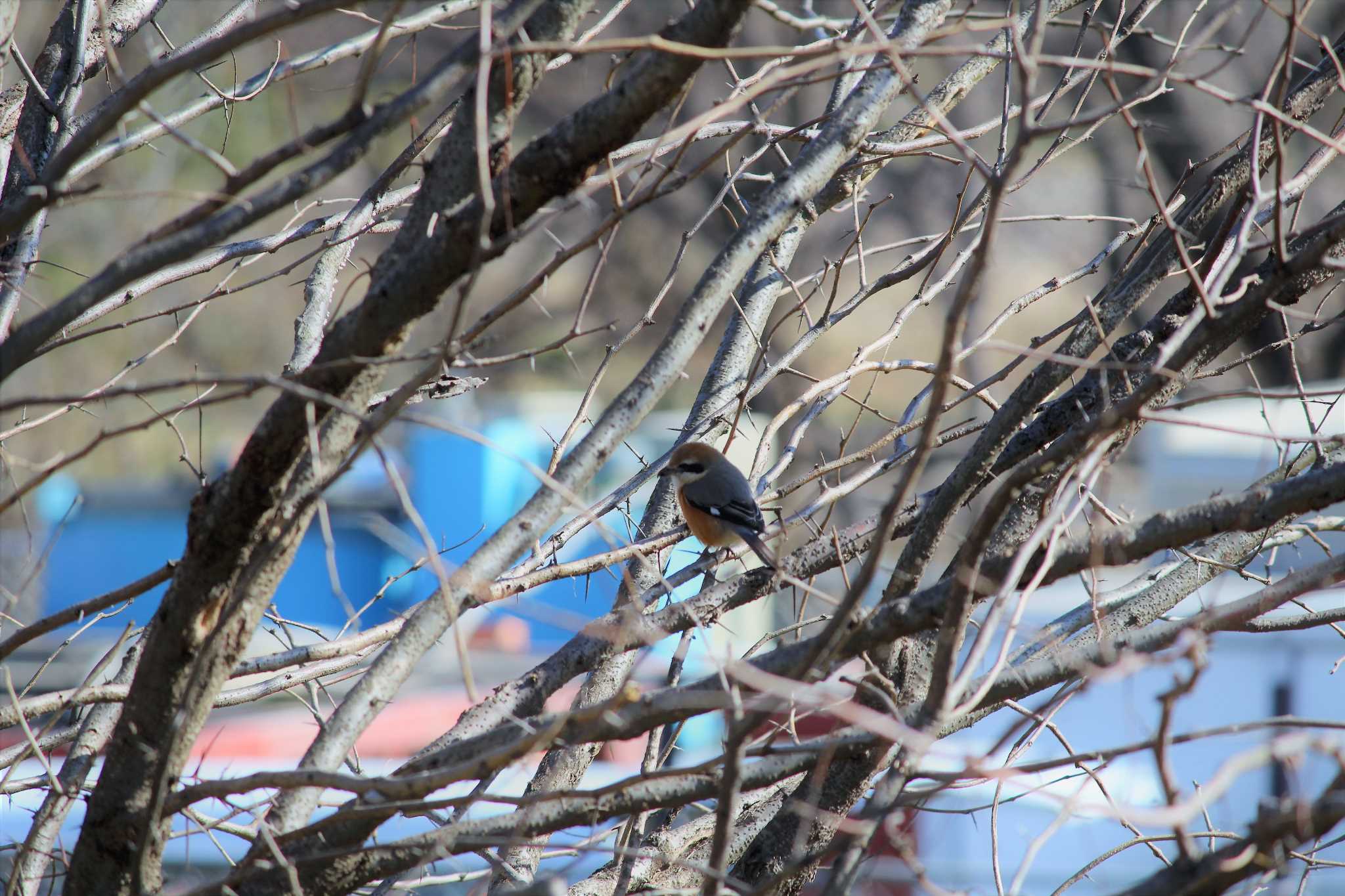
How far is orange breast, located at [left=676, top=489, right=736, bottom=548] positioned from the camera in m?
4.83

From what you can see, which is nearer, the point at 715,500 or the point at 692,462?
the point at 692,462

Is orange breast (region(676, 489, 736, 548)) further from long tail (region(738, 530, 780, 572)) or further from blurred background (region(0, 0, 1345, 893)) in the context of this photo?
blurred background (region(0, 0, 1345, 893))

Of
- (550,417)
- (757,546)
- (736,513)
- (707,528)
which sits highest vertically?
(550,417)

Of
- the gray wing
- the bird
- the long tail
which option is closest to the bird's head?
the bird

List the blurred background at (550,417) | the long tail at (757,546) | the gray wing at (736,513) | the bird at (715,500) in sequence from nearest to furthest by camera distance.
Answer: the blurred background at (550,417), the long tail at (757,546), the bird at (715,500), the gray wing at (736,513)

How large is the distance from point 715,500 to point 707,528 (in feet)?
0.50

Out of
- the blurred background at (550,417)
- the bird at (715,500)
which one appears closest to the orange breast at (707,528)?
the bird at (715,500)

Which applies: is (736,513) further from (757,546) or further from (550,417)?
(550,417)

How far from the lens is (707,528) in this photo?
4957mm

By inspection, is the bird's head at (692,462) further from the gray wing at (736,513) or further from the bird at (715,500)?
the gray wing at (736,513)

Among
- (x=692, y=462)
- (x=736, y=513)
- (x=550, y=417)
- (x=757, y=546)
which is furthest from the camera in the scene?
(x=550, y=417)

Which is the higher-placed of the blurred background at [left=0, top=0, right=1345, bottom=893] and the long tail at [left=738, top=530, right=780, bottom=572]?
the blurred background at [left=0, top=0, right=1345, bottom=893]

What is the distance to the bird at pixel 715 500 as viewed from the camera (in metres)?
3.94

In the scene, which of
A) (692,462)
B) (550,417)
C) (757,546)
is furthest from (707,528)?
(550,417)
